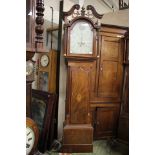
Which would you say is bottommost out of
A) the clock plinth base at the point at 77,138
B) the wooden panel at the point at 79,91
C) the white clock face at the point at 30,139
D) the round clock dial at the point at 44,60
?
the clock plinth base at the point at 77,138

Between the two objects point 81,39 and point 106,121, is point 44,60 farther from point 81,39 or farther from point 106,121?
point 106,121

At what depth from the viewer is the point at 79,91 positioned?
2.14 metres

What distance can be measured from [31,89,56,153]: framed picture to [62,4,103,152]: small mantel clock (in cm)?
20

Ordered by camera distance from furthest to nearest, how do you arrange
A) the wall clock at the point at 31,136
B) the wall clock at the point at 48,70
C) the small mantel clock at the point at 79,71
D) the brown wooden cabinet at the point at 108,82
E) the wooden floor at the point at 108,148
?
the brown wooden cabinet at the point at 108,82, the wall clock at the point at 48,70, the wooden floor at the point at 108,148, the small mantel clock at the point at 79,71, the wall clock at the point at 31,136

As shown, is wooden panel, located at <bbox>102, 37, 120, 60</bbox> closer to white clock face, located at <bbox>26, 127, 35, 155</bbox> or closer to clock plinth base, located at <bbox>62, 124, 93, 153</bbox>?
clock plinth base, located at <bbox>62, 124, 93, 153</bbox>

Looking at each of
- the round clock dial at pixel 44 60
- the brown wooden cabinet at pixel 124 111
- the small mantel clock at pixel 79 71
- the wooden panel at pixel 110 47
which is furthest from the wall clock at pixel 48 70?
the brown wooden cabinet at pixel 124 111

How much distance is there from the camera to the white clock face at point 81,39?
6.79 ft

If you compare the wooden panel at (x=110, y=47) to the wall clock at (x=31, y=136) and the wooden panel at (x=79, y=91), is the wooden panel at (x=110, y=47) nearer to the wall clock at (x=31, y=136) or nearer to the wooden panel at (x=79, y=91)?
the wooden panel at (x=79, y=91)

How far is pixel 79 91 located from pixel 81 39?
58 cm

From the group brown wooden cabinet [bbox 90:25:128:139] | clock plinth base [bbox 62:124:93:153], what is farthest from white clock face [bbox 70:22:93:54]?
clock plinth base [bbox 62:124:93:153]

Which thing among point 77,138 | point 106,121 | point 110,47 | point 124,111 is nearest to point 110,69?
point 110,47

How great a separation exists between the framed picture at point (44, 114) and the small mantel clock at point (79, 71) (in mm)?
197
